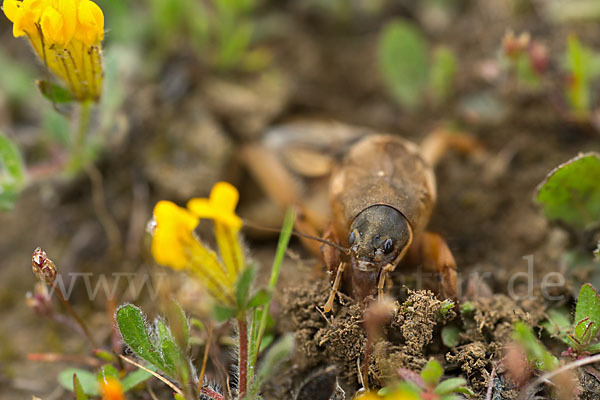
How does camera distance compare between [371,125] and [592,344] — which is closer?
[592,344]

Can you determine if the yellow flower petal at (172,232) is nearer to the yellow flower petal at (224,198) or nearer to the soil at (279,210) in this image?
the yellow flower petal at (224,198)

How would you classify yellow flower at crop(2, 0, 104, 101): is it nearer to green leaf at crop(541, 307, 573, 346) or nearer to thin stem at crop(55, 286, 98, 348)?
thin stem at crop(55, 286, 98, 348)

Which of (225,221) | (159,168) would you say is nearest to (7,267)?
(159,168)

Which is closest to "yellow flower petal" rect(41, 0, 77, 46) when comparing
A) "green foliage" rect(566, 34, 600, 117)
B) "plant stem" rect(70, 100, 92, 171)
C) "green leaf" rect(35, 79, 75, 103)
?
"green leaf" rect(35, 79, 75, 103)

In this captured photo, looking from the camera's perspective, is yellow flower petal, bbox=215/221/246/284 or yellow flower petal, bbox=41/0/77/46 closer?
yellow flower petal, bbox=215/221/246/284

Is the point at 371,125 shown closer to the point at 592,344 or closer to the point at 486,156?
the point at 486,156

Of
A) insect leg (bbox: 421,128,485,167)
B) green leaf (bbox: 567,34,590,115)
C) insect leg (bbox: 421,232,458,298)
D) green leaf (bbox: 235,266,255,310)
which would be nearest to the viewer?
green leaf (bbox: 235,266,255,310)

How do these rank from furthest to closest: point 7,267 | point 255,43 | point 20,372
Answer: point 255,43 → point 7,267 → point 20,372

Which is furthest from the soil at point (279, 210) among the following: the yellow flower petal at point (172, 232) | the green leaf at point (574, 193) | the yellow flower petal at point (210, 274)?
the yellow flower petal at point (172, 232)
